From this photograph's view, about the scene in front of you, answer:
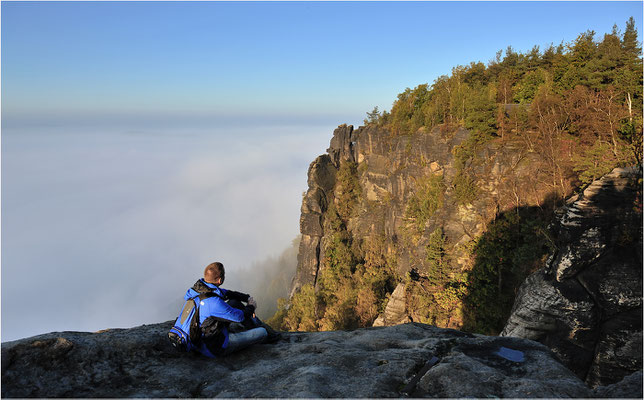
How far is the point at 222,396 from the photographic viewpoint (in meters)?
4.46

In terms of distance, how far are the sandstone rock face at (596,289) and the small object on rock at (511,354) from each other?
7.00 metres

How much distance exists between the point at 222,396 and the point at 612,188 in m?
13.8

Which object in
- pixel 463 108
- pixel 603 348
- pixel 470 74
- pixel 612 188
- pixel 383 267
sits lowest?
pixel 383 267

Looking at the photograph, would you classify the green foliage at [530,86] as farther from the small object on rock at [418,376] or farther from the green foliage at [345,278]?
the small object on rock at [418,376]

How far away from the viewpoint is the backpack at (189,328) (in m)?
5.46

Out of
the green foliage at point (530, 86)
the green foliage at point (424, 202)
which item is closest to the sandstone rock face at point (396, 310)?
the green foliage at point (424, 202)

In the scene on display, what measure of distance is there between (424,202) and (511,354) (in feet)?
131

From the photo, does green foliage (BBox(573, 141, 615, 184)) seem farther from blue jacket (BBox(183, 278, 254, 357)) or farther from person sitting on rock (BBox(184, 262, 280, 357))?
blue jacket (BBox(183, 278, 254, 357))

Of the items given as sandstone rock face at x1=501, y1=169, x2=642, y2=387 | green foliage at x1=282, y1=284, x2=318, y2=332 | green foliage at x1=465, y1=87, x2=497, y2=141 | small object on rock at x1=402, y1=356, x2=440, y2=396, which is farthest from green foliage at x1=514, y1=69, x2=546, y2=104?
green foliage at x1=282, y1=284, x2=318, y2=332

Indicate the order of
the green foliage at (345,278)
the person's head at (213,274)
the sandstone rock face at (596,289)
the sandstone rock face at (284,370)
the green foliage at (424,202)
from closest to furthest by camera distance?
the sandstone rock face at (284,370), the person's head at (213,274), the sandstone rock face at (596,289), the green foliage at (424,202), the green foliage at (345,278)

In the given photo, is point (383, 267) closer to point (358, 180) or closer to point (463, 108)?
point (358, 180)

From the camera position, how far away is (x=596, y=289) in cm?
1102

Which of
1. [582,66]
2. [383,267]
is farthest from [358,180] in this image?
[582,66]

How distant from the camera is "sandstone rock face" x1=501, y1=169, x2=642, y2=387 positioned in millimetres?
10117
